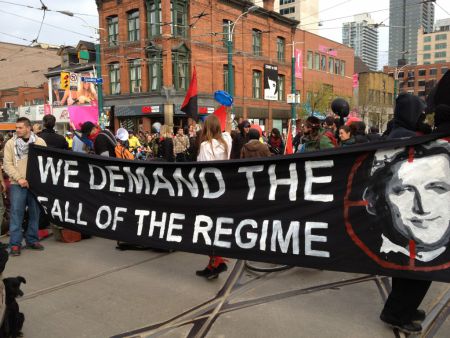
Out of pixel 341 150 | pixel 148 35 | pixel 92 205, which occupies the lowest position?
pixel 92 205

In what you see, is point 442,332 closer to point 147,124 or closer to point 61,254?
point 61,254

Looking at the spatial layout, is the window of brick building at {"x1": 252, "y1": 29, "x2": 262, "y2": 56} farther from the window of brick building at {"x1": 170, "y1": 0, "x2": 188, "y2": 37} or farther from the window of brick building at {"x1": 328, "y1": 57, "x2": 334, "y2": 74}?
the window of brick building at {"x1": 328, "y1": 57, "x2": 334, "y2": 74}

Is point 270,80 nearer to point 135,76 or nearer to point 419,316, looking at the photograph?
point 135,76

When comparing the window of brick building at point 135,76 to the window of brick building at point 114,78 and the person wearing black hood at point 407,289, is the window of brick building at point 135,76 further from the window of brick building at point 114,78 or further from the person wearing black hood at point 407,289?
the person wearing black hood at point 407,289

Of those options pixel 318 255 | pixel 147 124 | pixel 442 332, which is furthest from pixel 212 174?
pixel 147 124

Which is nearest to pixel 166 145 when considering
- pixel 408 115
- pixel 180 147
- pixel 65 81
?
pixel 180 147

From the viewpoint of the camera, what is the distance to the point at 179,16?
2880 cm

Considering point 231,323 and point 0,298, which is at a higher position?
point 0,298

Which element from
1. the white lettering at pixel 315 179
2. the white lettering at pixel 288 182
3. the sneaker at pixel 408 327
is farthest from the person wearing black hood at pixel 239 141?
the sneaker at pixel 408 327

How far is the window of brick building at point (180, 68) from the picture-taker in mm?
28562

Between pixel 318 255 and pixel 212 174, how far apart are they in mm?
1286

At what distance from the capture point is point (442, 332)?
10.7ft

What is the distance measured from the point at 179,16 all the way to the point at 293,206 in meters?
27.9

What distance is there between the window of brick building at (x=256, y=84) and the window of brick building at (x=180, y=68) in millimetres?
7544
